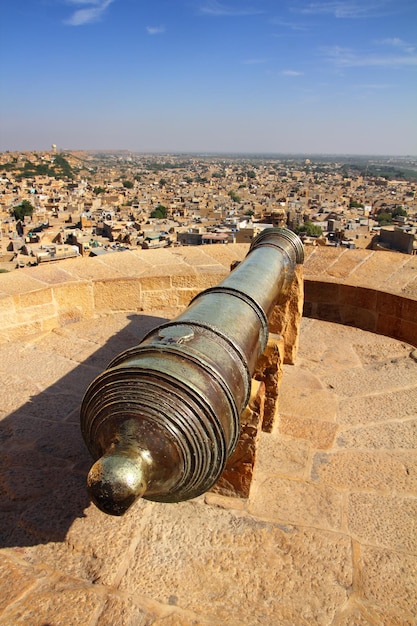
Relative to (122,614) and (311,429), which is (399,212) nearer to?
(311,429)

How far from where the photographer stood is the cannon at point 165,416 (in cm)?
104

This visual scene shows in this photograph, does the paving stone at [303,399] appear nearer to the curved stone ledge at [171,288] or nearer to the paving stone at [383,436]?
the paving stone at [383,436]

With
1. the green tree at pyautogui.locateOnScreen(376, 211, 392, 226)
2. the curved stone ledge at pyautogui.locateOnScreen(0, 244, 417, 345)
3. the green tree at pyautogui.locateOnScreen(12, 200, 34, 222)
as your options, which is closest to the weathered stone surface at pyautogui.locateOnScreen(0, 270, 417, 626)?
the curved stone ledge at pyautogui.locateOnScreen(0, 244, 417, 345)

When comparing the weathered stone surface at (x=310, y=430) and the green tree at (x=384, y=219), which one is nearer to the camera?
the weathered stone surface at (x=310, y=430)

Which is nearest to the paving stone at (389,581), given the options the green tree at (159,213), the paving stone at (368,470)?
the paving stone at (368,470)

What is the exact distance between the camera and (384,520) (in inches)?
74.5

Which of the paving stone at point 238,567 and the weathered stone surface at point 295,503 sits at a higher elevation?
the paving stone at point 238,567

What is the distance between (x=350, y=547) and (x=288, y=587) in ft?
1.03

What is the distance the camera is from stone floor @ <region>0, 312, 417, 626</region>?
4.83 feet

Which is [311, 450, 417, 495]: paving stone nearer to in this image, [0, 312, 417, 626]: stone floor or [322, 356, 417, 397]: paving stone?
[0, 312, 417, 626]: stone floor

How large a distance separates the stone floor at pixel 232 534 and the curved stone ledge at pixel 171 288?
3.03 feet

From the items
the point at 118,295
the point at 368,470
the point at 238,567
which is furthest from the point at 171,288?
the point at 238,567

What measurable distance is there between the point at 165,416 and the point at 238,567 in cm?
81

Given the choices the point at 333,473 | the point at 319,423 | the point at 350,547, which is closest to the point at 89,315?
the point at 319,423
